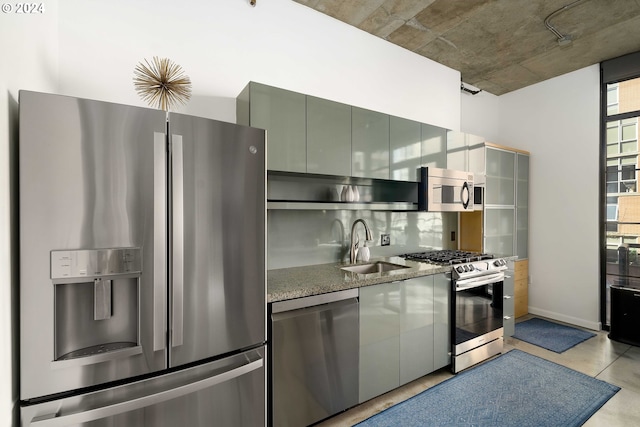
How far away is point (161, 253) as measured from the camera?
125cm

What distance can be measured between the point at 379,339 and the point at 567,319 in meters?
3.41

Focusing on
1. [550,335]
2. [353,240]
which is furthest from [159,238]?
[550,335]

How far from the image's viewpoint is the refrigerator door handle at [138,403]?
1069mm

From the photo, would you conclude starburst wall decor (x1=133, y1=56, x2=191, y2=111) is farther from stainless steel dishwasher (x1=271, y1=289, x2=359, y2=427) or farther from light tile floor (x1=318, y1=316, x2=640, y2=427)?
light tile floor (x1=318, y1=316, x2=640, y2=427)

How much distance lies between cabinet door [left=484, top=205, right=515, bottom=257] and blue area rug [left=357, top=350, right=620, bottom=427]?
1.36 m

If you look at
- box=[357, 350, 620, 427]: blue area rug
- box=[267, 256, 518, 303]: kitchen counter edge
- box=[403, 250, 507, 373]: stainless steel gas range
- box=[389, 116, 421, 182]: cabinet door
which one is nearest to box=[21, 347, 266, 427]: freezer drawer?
box=[267, 256, 518, 303]: kitchen counter edge

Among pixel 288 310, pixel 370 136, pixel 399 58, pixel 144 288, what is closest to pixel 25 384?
pixel 144 288

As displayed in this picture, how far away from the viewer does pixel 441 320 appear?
2.53 metres

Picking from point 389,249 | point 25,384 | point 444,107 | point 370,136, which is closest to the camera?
point 25,384

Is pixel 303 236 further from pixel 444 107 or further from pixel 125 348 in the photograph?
pixel 444 107

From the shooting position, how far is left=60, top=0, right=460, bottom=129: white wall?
181cm

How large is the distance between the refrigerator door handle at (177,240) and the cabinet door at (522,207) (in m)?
4.39

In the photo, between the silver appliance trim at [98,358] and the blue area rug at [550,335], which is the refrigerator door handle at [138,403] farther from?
the blue area rug at [550,335]

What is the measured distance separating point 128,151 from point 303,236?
1.55 meters
